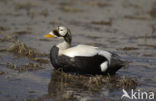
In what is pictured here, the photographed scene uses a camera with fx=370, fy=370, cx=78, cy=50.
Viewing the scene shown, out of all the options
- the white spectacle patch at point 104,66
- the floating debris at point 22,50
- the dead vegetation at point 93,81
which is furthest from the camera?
the floating debris at point 22,50

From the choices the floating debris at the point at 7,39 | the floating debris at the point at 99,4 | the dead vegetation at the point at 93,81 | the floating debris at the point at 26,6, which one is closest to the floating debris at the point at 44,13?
the floating debris at the point at 26,6

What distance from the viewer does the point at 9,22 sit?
45.1 feet

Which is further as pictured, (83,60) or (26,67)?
(26,67)

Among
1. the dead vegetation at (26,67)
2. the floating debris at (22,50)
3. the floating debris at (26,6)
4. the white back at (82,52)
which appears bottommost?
the dead vegetation at (26,67)

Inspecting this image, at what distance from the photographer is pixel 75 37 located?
40.3 feet

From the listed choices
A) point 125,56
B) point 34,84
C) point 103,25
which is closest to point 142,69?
point 125,56

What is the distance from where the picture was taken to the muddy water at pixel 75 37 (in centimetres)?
695

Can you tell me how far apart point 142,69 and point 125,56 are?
131cm

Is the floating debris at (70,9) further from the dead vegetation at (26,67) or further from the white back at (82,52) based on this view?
the white back at (82,52)

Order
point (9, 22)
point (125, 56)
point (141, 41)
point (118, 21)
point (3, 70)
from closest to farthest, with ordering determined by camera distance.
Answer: point (3, 70) < point (125, 56) < point (141, 41) < point (9, 22) < point (118, 21)

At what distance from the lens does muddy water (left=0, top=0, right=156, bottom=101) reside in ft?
22.8

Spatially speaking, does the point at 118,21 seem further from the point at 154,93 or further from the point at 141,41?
the point at 154,93

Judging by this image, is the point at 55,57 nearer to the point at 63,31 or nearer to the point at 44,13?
the point at 63,31

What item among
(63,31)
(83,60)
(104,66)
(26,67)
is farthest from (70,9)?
(83,60)
